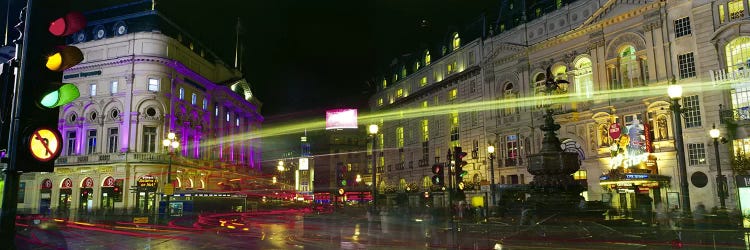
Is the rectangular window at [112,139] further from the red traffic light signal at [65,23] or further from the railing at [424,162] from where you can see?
the red traffic light signal at [65,23]

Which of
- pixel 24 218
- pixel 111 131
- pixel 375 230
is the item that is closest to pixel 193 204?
pixel 111 131

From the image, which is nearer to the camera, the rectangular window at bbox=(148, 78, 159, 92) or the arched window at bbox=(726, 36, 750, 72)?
the arched window at bbox=(726, 36, 750, 72)

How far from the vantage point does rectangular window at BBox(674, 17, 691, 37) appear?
3831cm

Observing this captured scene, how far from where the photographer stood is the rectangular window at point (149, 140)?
5697 centimetres

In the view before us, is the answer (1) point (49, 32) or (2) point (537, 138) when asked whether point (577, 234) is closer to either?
(1) point (49, 32)

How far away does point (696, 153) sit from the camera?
123 feet

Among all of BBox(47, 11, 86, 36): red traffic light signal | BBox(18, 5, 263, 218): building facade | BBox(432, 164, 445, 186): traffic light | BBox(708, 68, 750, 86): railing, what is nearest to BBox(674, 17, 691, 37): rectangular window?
BBox(708, 68, 750, 86): railing

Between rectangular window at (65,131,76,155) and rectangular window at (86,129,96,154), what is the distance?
1.72 meters

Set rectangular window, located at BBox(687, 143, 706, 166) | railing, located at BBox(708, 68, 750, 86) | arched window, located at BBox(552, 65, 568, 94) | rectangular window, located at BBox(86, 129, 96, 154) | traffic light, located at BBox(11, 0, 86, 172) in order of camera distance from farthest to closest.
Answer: rectangular window, located at BBox(86, 129, 96, 154) → arched window, located at BBox(552, 65, 568, 94) → rectangular window, located at BBox(687, 143, 706, 166) → railing, located at BBox(708, 68, 750, 86) → traffic light, located at BBox(11, 0, 86, 172)

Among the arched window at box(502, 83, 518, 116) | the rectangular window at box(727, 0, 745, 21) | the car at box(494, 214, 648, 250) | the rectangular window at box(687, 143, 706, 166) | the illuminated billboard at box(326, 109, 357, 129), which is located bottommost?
the car at box(494, 214, 648, 250)

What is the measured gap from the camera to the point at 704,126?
121ft

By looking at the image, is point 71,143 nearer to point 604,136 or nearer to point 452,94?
point 452,94

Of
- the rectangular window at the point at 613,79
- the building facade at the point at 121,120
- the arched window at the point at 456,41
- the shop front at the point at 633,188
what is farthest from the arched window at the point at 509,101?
the building facade at the point at 121,120

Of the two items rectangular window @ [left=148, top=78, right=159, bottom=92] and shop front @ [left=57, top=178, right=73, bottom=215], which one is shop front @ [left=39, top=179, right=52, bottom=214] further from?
rectangular window @ [left=148, top=78, right=159, bottom=92]
